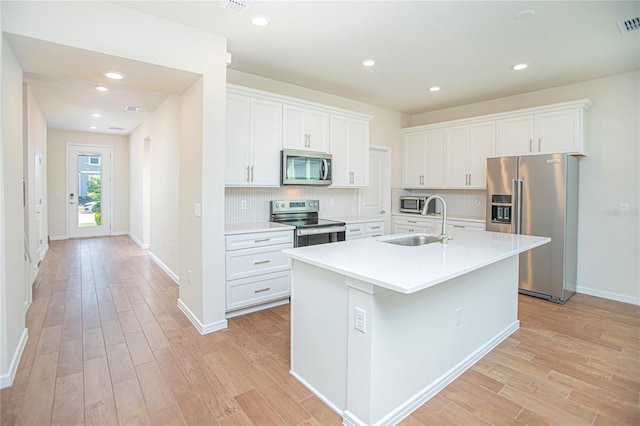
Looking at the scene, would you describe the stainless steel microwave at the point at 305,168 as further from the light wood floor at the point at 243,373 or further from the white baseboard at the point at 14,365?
the white baseboard at the point at 14,365

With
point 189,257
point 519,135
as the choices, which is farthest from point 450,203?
point 189,257

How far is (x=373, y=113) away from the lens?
554 centimetres

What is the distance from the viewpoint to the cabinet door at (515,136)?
14.1 feet

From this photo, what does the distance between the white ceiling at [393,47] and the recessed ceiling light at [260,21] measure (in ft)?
0.18

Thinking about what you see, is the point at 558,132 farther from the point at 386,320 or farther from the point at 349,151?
the point at 386,320

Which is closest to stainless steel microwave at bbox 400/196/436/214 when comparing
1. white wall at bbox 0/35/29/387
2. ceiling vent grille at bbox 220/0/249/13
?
ceiling vent grille at bbox 220/0/249/13

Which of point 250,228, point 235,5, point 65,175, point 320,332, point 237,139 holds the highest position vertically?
point 235,5

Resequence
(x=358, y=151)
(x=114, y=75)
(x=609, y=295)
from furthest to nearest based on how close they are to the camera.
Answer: (x=358, y=151)
(x=609, y=295)
(x=114, y=75)

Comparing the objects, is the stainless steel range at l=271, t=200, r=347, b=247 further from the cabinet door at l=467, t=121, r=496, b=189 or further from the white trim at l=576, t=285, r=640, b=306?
the white trim at l=576, t=285, r=640, b=306

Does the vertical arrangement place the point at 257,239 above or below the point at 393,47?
below

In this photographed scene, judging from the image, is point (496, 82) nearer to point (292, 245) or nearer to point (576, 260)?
point (576, 260)

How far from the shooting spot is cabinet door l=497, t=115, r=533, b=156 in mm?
4293

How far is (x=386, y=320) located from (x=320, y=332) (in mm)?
498

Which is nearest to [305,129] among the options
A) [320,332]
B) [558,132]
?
[320,332]
